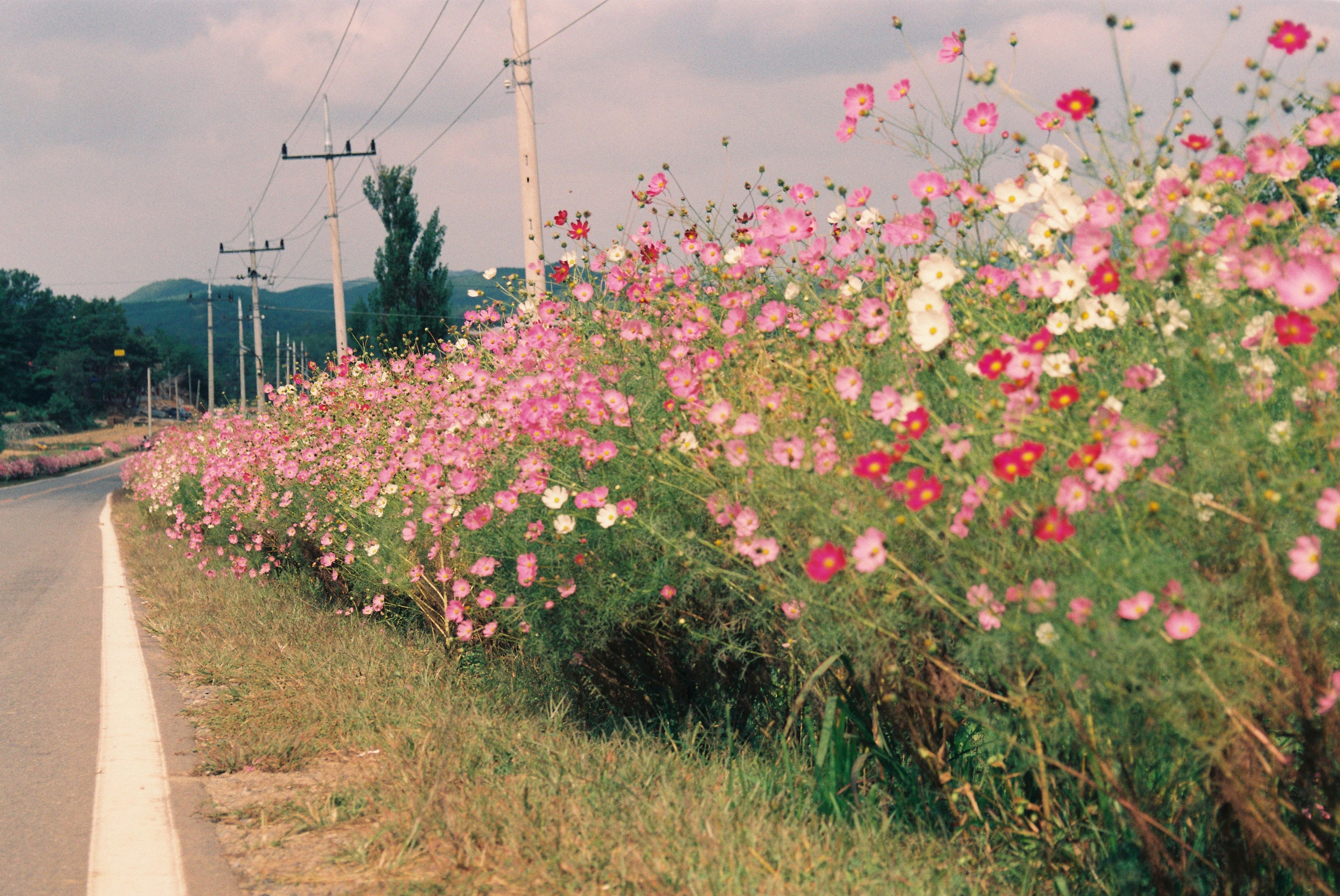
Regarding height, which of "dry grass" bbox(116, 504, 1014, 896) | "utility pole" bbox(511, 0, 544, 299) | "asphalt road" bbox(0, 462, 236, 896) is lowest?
"asphalt road" bbox(0, 462, 236, 896)

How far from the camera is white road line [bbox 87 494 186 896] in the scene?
333cm

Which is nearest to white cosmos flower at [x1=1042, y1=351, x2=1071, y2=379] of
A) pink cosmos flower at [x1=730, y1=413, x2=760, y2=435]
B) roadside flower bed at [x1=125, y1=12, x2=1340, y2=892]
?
roadside flower bed at [x1=125, y1=12, x2=1340, y2=892]

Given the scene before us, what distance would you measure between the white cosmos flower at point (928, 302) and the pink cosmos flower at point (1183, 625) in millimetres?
949

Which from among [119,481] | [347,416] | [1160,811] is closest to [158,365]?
[119,481]

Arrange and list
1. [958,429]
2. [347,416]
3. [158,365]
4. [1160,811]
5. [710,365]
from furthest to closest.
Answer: [158,365], [347,416], [710,365], [1160,811], [958,429]

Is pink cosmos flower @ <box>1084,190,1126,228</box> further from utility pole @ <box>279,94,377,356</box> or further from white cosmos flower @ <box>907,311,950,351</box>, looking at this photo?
utility pole @ <box>279,94,377,356</box>

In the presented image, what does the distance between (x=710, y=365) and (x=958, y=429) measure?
4.63ft

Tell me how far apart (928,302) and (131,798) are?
10.9 feet

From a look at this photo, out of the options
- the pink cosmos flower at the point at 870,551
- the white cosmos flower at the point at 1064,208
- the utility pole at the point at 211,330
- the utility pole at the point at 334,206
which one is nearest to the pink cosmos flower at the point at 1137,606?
the pink cosmos flower at the point at 870,551

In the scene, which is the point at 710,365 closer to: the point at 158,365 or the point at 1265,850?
the point at 1265,850

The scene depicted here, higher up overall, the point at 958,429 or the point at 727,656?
the point at 958,429

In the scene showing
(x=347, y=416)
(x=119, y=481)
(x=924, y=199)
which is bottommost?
(x=119, y=481)

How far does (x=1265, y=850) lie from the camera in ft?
8.63

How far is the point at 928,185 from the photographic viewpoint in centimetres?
363
